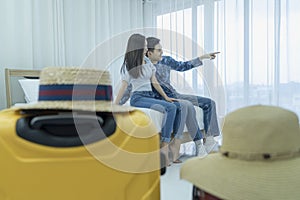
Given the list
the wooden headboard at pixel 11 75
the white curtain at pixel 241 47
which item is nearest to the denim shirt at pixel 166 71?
the white curtain at pixel 241 47

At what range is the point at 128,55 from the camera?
2.21 m

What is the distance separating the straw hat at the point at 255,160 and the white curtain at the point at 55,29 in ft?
8.50

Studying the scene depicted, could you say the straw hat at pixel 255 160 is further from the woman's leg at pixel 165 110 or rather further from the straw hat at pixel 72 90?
the woman's leg at pixel 165 110

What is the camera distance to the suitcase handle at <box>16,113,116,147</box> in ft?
2.24

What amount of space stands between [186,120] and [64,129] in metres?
1.61

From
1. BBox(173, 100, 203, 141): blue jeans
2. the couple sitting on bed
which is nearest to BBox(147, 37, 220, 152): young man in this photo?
the couple sitting on bed

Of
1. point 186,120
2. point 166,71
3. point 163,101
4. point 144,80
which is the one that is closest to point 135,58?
point 144,80

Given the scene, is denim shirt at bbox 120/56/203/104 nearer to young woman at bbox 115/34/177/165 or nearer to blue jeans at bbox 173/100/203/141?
young woman at bbox 115/34/177/165

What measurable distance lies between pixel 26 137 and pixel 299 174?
0.63m

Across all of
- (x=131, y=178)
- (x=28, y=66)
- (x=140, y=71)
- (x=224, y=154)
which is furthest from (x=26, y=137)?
(x=28, y=66)

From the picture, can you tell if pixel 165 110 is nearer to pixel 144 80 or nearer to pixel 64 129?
pixel 144 80

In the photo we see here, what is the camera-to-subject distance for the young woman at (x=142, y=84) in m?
2.07

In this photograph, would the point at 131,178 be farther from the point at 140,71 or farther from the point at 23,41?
the point at 23,41

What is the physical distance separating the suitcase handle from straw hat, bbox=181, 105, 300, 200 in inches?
10.1
